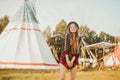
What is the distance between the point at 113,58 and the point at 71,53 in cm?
143

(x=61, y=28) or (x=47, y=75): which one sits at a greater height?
(x=61, y=28)

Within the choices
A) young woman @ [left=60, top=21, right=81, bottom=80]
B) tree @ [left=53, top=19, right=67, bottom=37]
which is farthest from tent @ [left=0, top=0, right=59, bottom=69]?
young woman @ [left=60, top=21, right=81, bottom=80]

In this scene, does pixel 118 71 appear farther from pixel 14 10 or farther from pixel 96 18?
pixel 14 10

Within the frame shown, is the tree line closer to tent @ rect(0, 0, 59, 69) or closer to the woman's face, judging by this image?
tent @ rect(0, 0, 59, 69)

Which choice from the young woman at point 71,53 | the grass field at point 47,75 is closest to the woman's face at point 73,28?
the young woman at point 71,53

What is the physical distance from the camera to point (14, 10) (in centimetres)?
371

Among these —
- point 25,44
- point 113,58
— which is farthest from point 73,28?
point 113,58

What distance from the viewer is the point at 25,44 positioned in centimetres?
356

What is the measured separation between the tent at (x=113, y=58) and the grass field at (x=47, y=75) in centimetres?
21

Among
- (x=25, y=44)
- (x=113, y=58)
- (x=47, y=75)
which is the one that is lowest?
(x=47, y=75)

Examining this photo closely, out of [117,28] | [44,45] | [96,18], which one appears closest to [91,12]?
[96,18]

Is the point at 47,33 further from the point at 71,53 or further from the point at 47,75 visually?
the point at 71,53

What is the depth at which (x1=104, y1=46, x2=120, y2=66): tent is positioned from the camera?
375cm

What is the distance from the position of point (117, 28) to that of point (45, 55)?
37.6 inches
